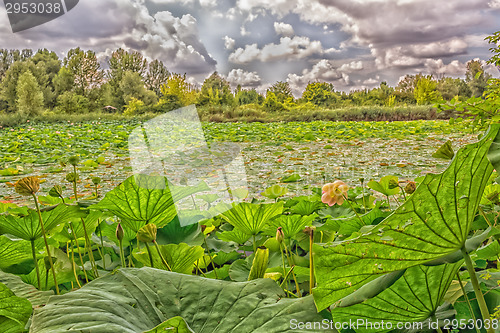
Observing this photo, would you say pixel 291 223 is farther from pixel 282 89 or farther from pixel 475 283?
pixel 282 89

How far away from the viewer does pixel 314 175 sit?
7.34ft

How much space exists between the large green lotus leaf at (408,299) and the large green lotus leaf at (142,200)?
0.25m

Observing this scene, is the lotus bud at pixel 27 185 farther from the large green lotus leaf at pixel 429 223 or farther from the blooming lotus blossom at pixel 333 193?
the blooming lotus blossom at pixel 333 193

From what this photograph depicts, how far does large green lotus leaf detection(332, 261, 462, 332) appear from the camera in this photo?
25 cm

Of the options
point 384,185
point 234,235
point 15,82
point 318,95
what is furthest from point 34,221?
point 15,82

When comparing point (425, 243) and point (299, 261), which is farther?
point (299, 261)

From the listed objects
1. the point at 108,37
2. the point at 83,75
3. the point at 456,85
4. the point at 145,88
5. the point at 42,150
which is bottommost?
the point at 42,150

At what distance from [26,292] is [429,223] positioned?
0.40 meters

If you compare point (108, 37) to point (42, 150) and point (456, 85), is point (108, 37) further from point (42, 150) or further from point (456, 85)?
point (456, 85)

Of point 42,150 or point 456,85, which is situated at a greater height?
point 456,85

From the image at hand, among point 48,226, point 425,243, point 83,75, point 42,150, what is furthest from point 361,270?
point 83,75

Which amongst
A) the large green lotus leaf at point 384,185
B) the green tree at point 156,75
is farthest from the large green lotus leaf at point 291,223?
the green tree at point 156,75

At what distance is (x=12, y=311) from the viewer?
0.93ft

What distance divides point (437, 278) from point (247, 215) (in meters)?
0.27
